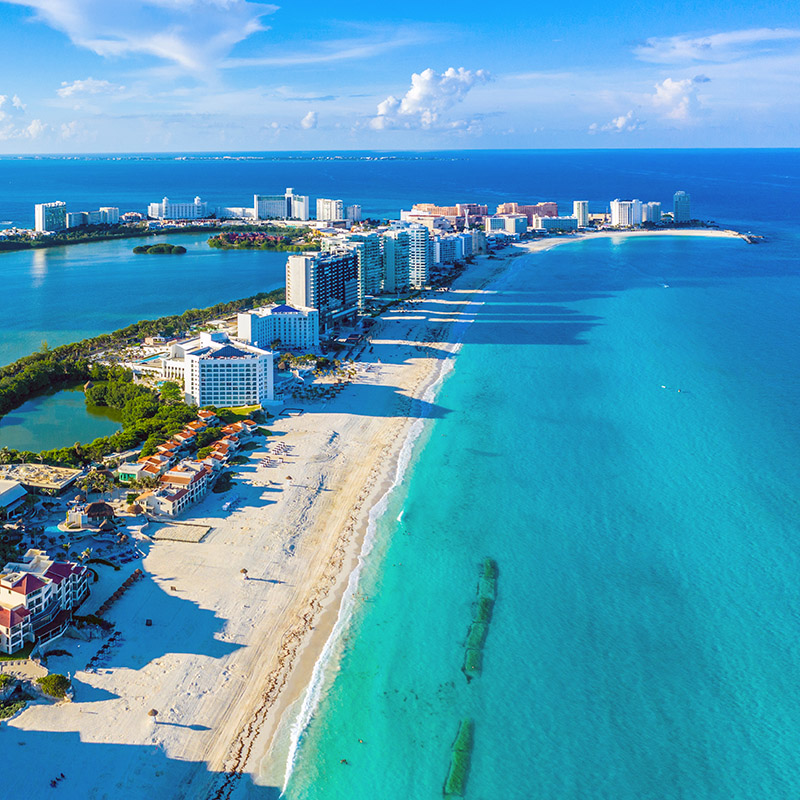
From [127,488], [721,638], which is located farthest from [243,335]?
[721,638]

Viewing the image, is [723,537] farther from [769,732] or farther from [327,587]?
[327,587]

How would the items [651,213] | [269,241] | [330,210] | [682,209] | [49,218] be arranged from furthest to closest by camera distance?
[330,210] → [682,209] → [651,213] → [49,218] → [269,241]

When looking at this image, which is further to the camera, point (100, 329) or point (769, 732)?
point (100, 329)

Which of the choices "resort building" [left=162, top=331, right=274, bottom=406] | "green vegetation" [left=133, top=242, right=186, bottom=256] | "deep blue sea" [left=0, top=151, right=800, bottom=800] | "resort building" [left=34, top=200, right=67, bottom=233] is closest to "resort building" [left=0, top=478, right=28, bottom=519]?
"resort building" [left=162, top=331, right=274, bottom=406]

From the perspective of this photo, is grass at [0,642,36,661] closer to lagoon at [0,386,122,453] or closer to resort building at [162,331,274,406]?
lagoon at [0,386,122,453]

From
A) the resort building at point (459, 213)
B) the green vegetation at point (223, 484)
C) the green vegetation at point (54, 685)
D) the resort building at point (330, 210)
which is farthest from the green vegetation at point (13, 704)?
the resort building at point (330, 210)

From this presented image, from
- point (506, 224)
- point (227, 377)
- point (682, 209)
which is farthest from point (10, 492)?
point (682, 209)

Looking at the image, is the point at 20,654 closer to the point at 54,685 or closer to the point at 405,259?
the point at 54,685
